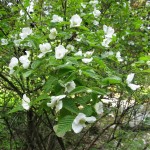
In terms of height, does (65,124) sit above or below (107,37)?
below

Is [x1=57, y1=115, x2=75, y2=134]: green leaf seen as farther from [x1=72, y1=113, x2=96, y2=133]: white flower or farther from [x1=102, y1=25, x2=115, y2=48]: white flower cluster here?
[x1=102, y1=25, x2=115, y2=48]: white flower cluster

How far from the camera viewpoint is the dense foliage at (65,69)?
134 centimetres

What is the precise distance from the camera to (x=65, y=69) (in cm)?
134

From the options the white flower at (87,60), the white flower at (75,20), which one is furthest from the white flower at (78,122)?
the white flower at (75,20)

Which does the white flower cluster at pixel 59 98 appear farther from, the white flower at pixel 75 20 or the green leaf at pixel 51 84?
the white flower at pixel 75 20

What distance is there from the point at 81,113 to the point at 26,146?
1.72 meters

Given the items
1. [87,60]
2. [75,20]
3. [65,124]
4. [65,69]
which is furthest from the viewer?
[75,20]

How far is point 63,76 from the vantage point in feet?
4.46

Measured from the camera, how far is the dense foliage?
1.34 metres

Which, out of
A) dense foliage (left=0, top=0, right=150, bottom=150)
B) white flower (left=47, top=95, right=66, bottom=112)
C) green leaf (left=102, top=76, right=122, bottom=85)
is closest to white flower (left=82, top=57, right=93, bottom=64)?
dense foliage (left=0, top=0, right=150, bottom=150)

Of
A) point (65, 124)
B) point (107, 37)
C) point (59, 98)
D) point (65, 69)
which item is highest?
point (107, 37)

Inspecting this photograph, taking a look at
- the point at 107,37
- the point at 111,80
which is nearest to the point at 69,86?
the point at 111,80

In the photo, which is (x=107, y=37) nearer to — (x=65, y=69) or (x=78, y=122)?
(x=65, y=69)

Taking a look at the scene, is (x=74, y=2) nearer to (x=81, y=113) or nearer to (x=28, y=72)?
(x=28, y=72)
